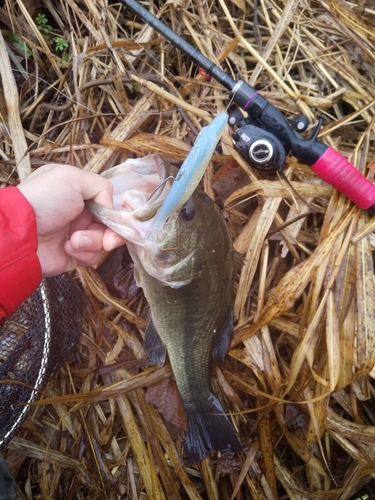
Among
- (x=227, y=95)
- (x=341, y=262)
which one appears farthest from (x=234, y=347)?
(x=227, y=95)

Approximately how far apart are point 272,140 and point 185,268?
84 cm

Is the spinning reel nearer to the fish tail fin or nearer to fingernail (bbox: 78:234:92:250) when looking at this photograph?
fingernail (bbox: 78:234:92:250)

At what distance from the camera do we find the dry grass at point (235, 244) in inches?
95.9

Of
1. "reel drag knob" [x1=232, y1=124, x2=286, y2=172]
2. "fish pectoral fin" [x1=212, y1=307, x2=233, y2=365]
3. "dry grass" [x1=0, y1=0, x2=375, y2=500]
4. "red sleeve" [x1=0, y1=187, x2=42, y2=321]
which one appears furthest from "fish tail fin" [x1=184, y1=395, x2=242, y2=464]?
"reel drag knob" [x1=232, y1=124, x2=286, y2=172]

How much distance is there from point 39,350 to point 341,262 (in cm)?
184

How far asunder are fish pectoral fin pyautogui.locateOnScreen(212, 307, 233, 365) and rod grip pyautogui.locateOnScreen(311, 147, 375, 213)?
→ 91 cm

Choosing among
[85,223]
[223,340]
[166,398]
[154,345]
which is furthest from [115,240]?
[166,398]

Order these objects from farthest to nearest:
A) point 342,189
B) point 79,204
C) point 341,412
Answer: point 341,412, point 342,189, point 79,204

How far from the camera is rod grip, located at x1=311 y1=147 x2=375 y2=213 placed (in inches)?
87.4

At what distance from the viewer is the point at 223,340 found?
237cm

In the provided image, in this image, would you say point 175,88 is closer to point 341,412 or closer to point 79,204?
point 79,204

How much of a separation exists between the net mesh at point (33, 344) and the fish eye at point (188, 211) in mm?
1032

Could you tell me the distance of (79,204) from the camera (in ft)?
6.06

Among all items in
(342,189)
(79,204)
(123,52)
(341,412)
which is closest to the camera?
(79,204)
